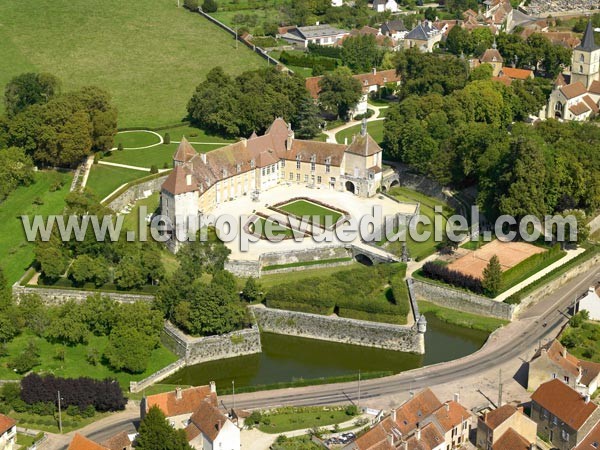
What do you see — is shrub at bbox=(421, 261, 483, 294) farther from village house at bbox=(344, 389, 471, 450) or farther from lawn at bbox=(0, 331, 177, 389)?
lawn at bbox=(0, 331, 177, 389)

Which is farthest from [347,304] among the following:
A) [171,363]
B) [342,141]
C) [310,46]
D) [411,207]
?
[310,46]

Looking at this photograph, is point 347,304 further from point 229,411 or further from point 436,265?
point 229,411

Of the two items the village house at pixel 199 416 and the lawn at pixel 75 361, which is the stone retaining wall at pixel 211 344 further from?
the village house at pixel 199 416

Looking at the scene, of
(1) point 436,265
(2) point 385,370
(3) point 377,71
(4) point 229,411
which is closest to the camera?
(4) point 229,411

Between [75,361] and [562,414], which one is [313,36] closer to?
[75,361]

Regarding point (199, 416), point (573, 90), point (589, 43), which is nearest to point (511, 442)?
point (199, 416)

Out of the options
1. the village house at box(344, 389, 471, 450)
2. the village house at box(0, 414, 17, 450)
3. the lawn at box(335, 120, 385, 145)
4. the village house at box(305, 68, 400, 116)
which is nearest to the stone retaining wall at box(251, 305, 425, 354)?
the village house at box(344, 389, 471, 450)

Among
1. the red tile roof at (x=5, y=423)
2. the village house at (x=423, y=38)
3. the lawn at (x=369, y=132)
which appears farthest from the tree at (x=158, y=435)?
the village house at (x=423, y=38)
